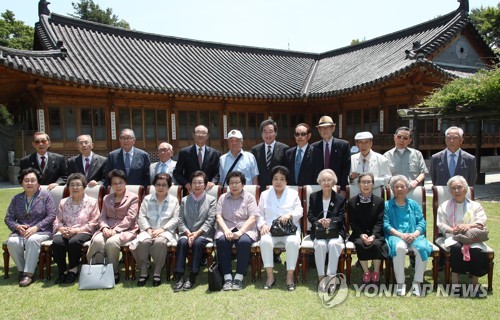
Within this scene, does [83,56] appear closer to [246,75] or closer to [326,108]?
[246,75]

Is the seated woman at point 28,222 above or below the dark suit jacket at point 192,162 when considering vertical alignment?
below

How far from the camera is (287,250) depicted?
4.25 meters

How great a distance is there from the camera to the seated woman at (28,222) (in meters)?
4.46

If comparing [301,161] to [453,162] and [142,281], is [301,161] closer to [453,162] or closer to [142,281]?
[453,162]

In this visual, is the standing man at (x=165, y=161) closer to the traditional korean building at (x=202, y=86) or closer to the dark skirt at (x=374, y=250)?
the dark skirt at (x=374, y=250)

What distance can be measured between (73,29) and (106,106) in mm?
4622

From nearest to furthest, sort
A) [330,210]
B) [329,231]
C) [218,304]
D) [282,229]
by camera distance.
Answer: [218,304] → [329,231] → [282,229] → [330,210]

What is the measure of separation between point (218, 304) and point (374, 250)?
1.75m

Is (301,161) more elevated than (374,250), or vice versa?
(301,161)

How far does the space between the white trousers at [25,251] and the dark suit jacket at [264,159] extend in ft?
9.56

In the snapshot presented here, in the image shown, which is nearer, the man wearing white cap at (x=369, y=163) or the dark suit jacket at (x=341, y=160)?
the man wearing white cap at (x=369, y=163)

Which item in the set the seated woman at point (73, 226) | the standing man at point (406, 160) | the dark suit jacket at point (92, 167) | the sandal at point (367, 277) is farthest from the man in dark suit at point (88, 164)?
the standing man at point (406, 160)

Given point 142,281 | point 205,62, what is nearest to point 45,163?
point 142,281

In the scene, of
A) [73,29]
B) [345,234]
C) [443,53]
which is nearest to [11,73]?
[73,29]
